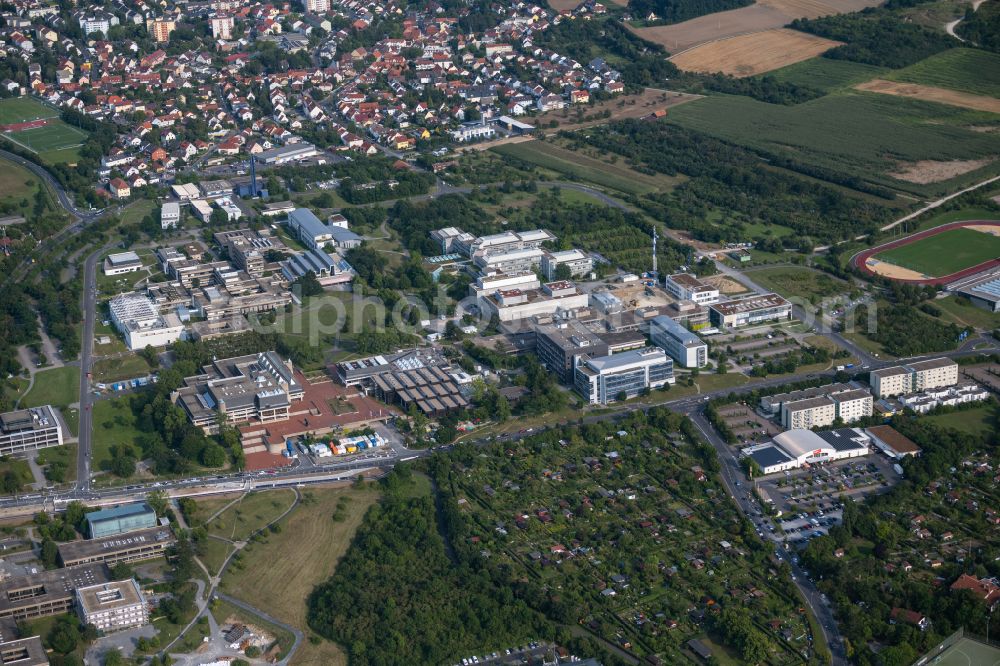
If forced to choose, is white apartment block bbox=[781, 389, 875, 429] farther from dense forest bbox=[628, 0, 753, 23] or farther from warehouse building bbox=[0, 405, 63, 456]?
dense forest bbox=[628, 0, 753, 23]

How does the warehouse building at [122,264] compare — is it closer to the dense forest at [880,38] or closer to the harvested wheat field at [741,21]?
the harvested wheat field at [741,21]

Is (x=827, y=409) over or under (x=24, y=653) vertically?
under

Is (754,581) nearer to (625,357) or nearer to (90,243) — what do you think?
(625,357)

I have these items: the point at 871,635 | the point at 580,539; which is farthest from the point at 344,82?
the point at 871,635

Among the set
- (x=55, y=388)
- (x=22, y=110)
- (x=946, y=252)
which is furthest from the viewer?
(x=22, y=110)

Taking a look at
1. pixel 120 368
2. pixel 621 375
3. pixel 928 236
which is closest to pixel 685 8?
pixel 928 236

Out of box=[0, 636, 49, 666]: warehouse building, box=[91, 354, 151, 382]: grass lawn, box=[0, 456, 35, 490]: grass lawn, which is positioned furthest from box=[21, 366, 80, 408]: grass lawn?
box=[0, 636, 49, 666]: warehouse building

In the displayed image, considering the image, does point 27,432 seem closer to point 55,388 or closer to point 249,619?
point 55,388
